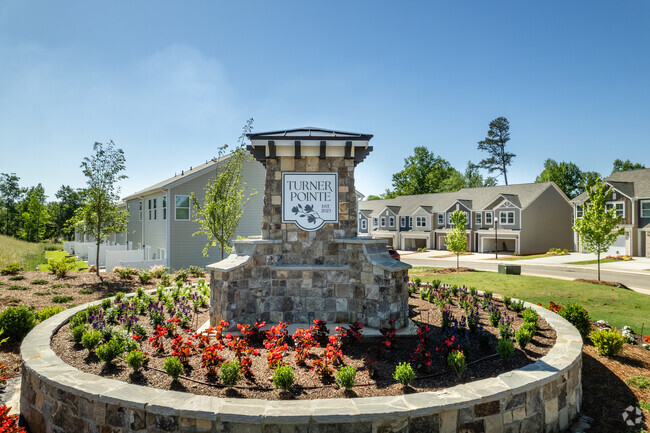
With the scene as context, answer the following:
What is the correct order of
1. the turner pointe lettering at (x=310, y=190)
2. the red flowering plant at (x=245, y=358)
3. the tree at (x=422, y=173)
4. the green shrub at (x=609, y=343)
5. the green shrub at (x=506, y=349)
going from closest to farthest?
the red flowering plant at (x=245, y=358) < the green shrub at (x=506, y=349) < the green shrub at (x=609, y=343) < the turner pointe lettering at (x=310, y=190) < the tree at (x=422, y=173)

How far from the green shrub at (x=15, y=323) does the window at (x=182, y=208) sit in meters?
12.9

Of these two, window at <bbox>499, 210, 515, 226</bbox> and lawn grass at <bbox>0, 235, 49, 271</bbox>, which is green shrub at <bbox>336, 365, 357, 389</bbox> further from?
window at <bbox>499, 210, 515, 226</bbox>

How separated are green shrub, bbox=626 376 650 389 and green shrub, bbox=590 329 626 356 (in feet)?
2.34

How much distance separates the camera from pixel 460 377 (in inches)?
197

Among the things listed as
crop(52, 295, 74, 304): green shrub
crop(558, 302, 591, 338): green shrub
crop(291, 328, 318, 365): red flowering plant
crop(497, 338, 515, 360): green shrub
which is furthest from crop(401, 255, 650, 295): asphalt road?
crop(52, 295, 74, 304): green shrub

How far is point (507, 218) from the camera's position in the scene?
123ft

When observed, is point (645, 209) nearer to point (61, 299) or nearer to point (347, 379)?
point (347, 379)

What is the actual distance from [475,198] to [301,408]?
4330 cm

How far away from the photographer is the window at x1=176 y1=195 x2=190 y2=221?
20.5 m

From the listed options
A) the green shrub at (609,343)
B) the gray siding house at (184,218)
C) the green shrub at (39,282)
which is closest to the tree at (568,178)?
the gray siding house at (184,218)

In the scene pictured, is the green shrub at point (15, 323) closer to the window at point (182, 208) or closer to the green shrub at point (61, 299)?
the green shrub at point (61, 299)

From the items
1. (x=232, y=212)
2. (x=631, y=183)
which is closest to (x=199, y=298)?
(x=232, y=212)

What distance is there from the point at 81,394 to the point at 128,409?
727 mm

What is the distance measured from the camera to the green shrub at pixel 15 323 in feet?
24.9
